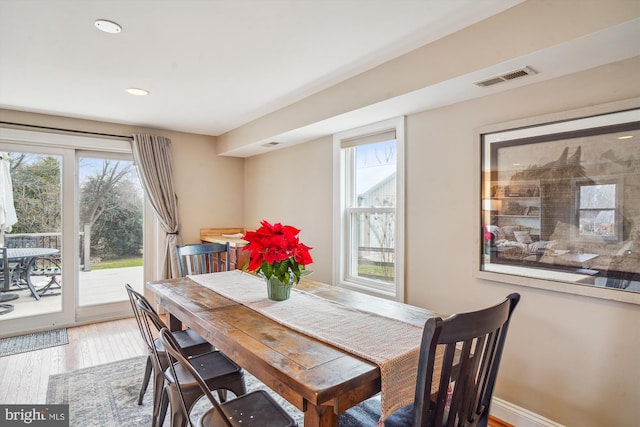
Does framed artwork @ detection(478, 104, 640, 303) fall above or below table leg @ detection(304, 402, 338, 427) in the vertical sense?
above

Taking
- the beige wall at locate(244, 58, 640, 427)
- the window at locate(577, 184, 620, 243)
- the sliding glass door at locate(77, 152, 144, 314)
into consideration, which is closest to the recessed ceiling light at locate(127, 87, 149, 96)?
the sliding glass door at locate(77, 152, 144, 314)

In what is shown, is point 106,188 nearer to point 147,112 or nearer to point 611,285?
point 147,112

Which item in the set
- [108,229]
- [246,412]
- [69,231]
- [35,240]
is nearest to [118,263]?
[108,229]

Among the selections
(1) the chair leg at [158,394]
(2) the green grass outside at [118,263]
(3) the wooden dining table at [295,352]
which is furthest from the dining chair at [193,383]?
(2) the green grass outside at [118,263]

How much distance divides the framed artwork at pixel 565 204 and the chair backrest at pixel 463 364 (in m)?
0.87

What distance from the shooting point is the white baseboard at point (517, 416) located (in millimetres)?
1946

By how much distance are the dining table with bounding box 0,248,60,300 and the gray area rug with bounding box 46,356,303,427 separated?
5.06 feet

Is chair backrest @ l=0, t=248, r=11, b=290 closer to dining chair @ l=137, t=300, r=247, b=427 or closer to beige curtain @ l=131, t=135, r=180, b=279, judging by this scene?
beige curtain @ l=131, t=135, r=180, b=279

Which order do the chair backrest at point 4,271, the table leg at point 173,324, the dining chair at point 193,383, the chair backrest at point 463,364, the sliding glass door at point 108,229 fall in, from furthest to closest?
1. the sliding glass door at point 108,229
2. the chair backrest at point 4,271
3. the table leg at point 173,324
4. the dining chair at point 193,383
5. the chair backrest at point 463,364

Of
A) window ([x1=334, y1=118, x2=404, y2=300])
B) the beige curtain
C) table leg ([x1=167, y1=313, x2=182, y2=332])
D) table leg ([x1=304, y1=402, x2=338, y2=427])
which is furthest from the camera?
the beige curtain

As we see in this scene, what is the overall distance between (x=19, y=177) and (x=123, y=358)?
2.29m

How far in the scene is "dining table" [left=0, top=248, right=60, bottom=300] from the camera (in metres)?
3.57

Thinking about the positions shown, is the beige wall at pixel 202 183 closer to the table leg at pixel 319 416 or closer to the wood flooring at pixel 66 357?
the wood flooring at pixel 66 357

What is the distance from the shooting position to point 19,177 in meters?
3.60
